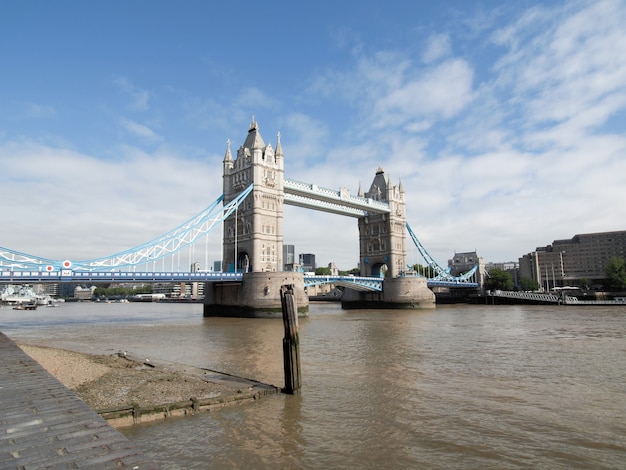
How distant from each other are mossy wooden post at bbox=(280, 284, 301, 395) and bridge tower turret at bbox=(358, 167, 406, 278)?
53.0 m

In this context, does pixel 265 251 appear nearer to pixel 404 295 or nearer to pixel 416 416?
pixel 404 295

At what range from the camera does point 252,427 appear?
829cm

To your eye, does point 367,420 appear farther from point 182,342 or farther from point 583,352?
point 182,342

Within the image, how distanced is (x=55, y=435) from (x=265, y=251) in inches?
1654

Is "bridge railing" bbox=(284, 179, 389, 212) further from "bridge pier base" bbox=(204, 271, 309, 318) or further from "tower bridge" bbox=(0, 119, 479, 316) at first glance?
"bridge pier base" bbox=(204, 271, 309, 318)

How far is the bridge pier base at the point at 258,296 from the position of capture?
1560 inches

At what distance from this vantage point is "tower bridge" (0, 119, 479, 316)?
36.9 m

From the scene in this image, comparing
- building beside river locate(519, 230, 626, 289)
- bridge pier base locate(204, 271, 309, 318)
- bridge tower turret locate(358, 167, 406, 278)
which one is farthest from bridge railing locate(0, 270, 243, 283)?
building beside river locate(519, 230, 626, 289)

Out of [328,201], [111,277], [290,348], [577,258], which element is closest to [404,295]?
[328,201]

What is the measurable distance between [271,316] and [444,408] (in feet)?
99.8

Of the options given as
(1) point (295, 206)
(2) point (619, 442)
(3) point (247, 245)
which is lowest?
(2) point (619, 442)

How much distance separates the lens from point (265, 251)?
4606 centimetres

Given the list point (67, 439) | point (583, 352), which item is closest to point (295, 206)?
point (583, 352)

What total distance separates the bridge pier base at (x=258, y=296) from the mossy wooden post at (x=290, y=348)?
26.9 m
